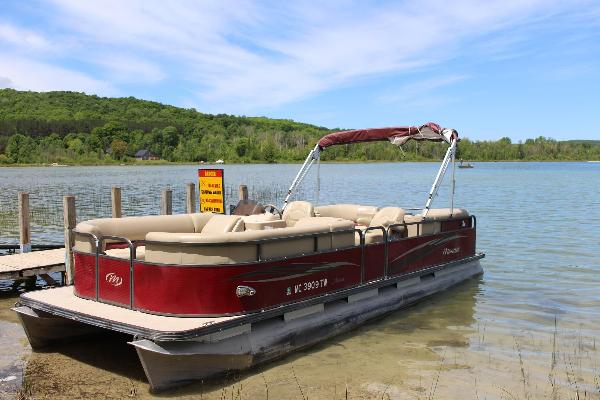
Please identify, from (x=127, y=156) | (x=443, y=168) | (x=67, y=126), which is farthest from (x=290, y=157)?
(x=443, y=168)

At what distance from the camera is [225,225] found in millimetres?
7988

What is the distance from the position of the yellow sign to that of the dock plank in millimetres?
3008

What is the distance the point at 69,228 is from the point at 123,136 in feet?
405

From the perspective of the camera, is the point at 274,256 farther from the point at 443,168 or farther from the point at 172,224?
the point at 443,168

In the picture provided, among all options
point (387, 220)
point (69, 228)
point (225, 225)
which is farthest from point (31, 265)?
point (387, 220)

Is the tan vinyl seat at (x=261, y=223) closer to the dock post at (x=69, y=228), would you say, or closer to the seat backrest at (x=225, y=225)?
the seat backrest at (x=225, y=225)

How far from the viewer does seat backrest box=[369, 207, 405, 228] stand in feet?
32.8

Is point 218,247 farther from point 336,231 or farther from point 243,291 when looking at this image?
point 336,231

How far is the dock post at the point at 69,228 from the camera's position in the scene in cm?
1059

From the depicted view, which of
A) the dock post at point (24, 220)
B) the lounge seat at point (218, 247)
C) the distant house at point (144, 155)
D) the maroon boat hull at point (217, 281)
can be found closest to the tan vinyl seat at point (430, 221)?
the maroon boat hull at point (217, 281)

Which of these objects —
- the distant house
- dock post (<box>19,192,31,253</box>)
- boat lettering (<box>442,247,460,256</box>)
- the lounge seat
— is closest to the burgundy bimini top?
A: boat lettering (<box>442,247,460,256</box>)

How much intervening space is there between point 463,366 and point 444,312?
2.59 m

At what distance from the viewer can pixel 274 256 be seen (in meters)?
7.30

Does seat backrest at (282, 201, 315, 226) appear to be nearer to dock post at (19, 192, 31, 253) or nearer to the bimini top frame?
the bimini top frame
